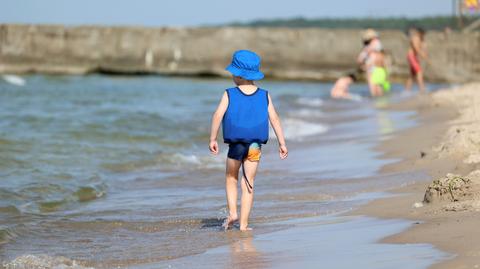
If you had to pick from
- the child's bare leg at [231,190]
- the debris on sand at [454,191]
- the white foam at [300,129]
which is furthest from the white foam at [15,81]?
the debris on sand at [454,191]

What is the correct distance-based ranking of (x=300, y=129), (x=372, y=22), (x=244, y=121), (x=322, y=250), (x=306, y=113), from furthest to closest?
(x=372, y=22)
(x=306, y=113)
(x=300, y=129)
(x=244, y=121)
(x=322, y=250)

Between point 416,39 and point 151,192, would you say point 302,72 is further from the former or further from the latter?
point 151,192

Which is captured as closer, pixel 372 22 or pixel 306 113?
pixel 306 113

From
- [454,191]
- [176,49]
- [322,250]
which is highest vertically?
[176,49]

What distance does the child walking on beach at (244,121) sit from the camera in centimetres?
625

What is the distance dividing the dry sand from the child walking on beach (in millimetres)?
744

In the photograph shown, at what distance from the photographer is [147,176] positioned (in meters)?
9.85

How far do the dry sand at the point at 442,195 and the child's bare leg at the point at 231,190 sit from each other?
80 cm

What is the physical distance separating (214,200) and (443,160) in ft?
6.02

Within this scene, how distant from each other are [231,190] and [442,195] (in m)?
1.41

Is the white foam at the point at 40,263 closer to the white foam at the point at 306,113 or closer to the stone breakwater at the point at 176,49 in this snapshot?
the white foam at the point at 306,113

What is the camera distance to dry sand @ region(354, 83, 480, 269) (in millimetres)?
4664

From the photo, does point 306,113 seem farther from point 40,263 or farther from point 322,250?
point 322,250

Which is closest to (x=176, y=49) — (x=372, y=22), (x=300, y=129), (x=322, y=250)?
(x=372, y=22)
